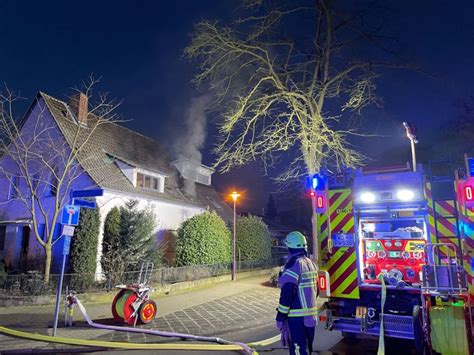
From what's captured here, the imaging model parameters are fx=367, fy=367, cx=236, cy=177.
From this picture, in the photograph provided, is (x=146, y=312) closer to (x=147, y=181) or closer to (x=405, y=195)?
(x=405, y=195)

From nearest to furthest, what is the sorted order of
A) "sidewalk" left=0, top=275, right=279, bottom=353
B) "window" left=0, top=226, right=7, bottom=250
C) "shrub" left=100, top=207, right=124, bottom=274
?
"sidewalk" left=0, top=275, right=279, bottom=353 → "shrub" left=100, top=207, right=124, bottom=274 → "window" left=0, top=226, right=7, bottom=250

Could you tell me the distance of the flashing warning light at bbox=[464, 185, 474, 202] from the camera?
4816mm

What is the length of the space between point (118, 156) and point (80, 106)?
3.07 metres

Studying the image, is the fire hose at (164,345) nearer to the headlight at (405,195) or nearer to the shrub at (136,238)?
the headlight at (405,195)

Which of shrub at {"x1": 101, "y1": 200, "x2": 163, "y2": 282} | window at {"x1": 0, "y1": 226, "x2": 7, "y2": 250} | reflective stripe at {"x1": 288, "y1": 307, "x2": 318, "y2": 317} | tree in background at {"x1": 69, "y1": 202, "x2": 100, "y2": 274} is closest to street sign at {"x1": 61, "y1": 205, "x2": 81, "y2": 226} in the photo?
reflective stripe at {"x1": 288, "y1": 307, "x2": 318, "y2": 317}

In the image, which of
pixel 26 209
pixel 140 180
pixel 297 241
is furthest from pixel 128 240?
pixel 297 241

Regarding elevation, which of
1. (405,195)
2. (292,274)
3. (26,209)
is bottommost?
(292,274)

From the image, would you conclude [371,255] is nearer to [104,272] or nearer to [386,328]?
[386,328]

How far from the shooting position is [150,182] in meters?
19.8

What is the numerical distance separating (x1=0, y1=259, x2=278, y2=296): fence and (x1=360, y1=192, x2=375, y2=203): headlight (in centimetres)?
925

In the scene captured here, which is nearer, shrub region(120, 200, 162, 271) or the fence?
the fence

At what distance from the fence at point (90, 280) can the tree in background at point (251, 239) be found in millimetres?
4194

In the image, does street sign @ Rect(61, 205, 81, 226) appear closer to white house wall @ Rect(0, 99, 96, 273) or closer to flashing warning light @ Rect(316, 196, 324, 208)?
flashing warning light @ Rect(316, 196, 324, 208)

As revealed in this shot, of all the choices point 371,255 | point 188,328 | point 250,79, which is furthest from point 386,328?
point 250,79
